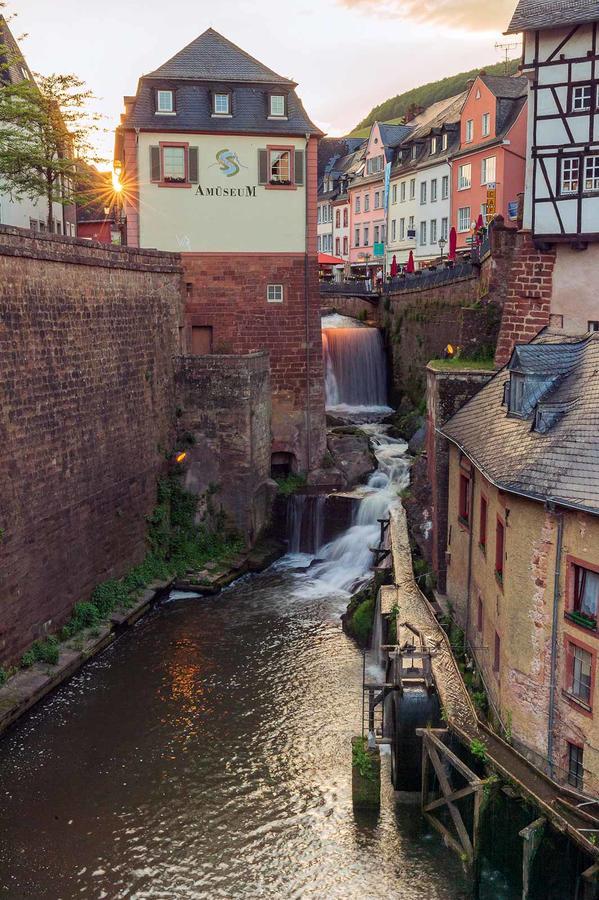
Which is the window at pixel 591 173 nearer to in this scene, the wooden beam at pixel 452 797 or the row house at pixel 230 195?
the row house at pixel 230 195

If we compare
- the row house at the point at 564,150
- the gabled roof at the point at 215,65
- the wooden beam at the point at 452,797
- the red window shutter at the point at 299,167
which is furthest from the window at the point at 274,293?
the wooden beam at the point at 452,797

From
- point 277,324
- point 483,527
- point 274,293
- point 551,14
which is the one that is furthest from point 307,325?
point 483,527

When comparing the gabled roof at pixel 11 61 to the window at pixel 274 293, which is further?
the gabled roof at pixel 11 61

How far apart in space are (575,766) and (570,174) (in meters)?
17.0

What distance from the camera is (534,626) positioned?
606 inches

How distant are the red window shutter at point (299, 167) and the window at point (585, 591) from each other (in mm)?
21546

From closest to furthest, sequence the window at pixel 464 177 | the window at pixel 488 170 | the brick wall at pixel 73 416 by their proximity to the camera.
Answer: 1. the brick wall at pixel 73 416
2. the window at pixel 488 170
3. the window at pixel 464 177

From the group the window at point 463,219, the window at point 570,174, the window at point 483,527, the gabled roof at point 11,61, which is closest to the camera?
the window at point 483,527

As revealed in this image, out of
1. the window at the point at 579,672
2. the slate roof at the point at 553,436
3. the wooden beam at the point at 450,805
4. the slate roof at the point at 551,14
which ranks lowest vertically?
the wooden beam at the point at 450,805

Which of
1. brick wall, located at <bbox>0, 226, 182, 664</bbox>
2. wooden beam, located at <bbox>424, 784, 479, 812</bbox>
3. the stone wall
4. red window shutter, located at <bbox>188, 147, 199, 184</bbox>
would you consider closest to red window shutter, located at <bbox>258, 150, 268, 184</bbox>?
red window shutter, located at <bbox>188, 147, 199, 184</bbox>

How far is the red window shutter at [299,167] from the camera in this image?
33.1m

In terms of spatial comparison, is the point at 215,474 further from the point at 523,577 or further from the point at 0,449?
the point at 523,577

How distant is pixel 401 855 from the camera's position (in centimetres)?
1548

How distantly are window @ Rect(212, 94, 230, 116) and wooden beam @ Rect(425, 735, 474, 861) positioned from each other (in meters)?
22.7
